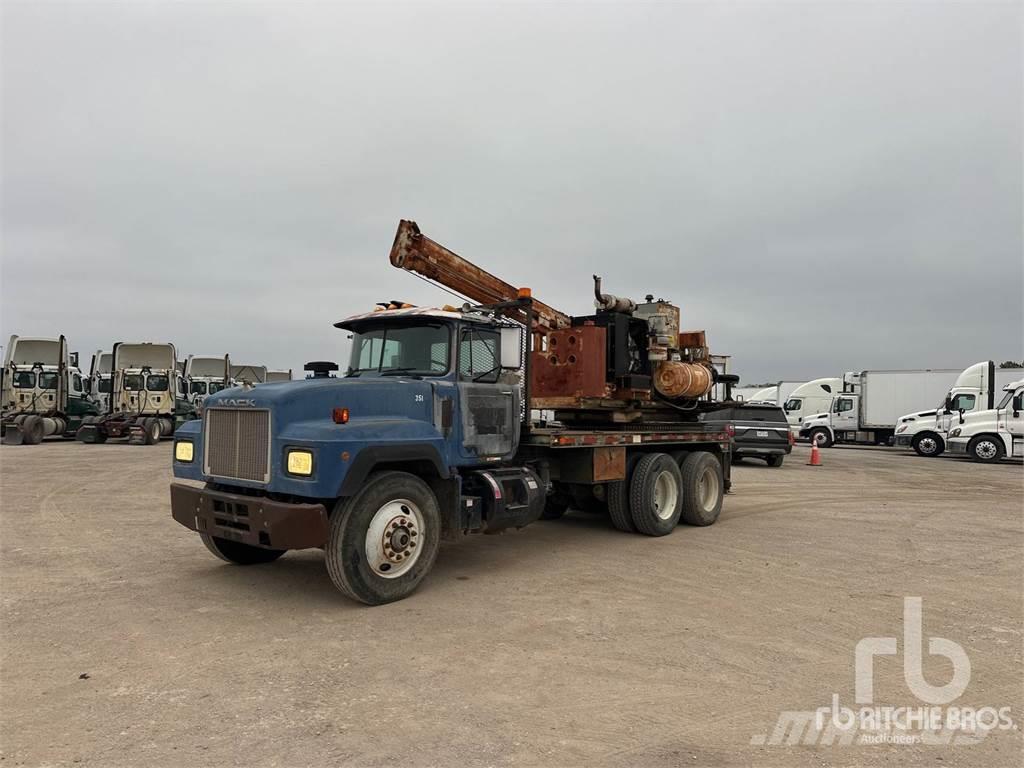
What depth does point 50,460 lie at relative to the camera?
1750cm

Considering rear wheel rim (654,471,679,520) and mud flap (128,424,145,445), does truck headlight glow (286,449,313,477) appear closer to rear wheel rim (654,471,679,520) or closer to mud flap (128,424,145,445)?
rear wheel rim (654,471,679,520)

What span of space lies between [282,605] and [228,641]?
82cm

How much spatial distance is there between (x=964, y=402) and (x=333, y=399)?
997 inches

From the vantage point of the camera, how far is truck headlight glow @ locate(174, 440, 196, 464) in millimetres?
6234

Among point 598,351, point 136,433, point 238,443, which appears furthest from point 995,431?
point 136,433

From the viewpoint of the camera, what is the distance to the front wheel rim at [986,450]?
2184 centimetres

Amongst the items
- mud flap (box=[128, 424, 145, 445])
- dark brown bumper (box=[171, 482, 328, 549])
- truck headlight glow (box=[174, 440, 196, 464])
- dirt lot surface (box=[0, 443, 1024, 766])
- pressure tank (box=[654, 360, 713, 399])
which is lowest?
dirt lot surface (box=[0, 443, 1024, 766])

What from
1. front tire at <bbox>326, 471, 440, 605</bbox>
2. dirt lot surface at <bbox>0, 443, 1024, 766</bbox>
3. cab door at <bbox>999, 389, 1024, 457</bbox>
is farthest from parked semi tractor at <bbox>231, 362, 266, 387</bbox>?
cab door at <bbox>999, 389, 1024, 457</bbox>

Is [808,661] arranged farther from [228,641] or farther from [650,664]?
[228,641]

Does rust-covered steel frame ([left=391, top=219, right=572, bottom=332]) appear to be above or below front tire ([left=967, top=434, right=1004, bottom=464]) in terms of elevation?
above

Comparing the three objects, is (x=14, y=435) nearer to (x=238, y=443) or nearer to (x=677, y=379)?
(x=238, y=443)

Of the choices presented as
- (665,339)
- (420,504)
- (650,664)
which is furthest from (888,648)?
(665,339)

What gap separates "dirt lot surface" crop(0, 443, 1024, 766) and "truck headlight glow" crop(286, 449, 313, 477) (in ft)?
3.69

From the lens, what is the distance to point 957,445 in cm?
2272
